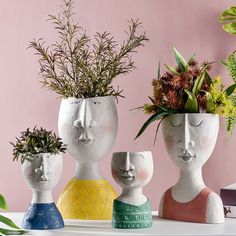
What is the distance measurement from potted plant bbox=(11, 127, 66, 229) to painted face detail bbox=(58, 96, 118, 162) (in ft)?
0.24

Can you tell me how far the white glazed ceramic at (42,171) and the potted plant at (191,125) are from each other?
0.17 meters

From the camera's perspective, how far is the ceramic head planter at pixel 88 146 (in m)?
1.22

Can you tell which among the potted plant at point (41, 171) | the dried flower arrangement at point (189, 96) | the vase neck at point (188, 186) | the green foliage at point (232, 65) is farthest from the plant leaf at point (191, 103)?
the green foliage at point (232, 65)

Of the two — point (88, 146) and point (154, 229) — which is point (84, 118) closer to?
point (88, 146)

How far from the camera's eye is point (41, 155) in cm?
111

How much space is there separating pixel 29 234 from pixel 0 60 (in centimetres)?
86

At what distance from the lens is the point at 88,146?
1225 mm

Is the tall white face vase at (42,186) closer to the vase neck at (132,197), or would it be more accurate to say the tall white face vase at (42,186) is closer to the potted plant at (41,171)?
the potted plant at (41,171)

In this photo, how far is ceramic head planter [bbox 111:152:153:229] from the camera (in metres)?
1.12

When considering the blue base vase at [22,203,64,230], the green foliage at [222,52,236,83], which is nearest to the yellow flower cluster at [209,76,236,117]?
the blue base vase at [22,203,64,230]

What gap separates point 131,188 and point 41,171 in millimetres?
160

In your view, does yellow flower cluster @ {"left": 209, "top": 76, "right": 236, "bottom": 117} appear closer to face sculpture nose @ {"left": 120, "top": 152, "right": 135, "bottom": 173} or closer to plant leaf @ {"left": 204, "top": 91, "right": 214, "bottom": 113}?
plant leaf @ {"left": 204, "top": 91, "right": 214, "bottom": 113}

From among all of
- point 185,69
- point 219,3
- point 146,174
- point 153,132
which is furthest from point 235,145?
point 146,174

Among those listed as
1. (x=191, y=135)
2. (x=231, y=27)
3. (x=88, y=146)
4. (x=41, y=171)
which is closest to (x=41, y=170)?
(x=41, y=171)
